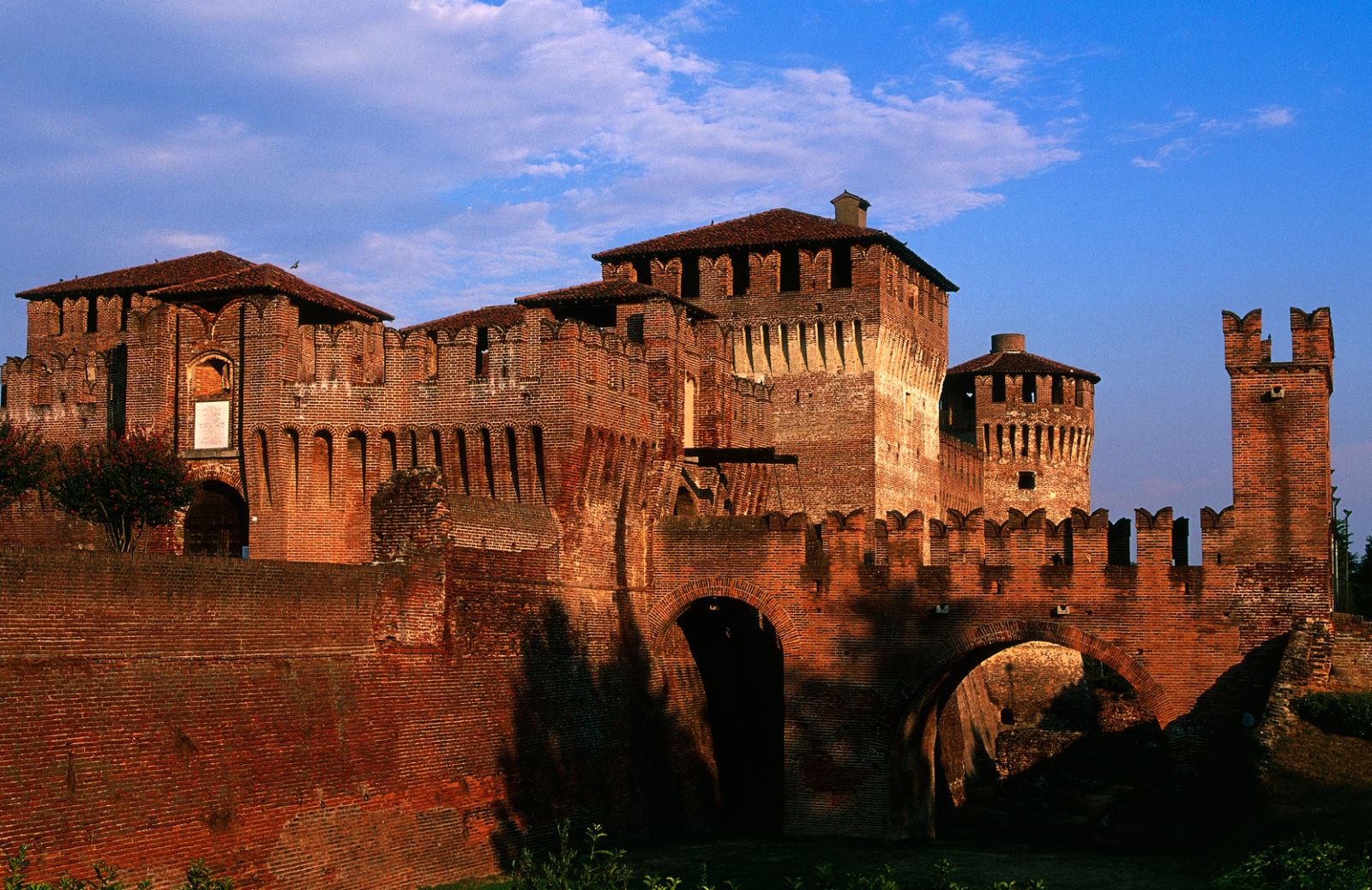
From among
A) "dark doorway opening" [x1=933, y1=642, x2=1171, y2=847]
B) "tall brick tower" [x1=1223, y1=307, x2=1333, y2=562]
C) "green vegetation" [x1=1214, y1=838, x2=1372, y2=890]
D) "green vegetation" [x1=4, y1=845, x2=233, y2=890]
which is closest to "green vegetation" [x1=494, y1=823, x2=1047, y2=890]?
"green vegetation" [x1=1214, y1=838, x2=1372, y2=890]

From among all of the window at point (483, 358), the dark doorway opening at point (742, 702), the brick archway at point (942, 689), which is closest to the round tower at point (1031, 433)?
the dark doorway opening at point (742, 702)

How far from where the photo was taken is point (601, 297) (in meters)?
36.1

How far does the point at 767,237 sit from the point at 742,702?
573 inches

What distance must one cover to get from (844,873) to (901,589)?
6.94 meters

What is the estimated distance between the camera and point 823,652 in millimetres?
30938

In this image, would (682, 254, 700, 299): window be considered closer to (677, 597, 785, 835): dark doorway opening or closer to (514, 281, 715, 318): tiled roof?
(514, 281, 715, 318): tiled roof

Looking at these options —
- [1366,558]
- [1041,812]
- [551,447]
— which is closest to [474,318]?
[551,447]

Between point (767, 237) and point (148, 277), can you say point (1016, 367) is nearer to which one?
point (767, 237)

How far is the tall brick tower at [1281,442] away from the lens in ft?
95.0

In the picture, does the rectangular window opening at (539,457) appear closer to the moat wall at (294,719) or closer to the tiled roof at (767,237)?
the moat wall at (294,719)

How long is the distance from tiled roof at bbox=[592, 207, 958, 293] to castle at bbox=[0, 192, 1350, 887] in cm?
494

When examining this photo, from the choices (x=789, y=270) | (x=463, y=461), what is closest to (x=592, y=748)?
(x=463, y=461)

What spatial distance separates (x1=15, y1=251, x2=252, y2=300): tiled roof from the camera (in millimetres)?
43312

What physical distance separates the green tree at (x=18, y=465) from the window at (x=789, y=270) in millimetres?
19605
